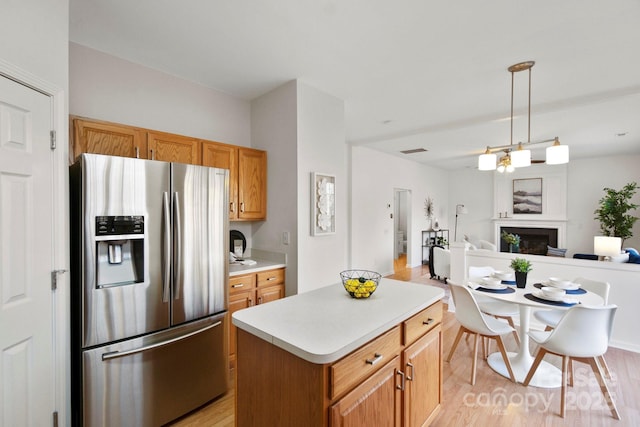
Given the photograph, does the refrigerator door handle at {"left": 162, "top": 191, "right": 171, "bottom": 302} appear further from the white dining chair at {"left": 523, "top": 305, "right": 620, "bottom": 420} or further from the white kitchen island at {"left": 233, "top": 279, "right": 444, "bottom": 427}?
the white dining chair at {"left": 523, "top": 305, "right": 620, "bottom": 420}

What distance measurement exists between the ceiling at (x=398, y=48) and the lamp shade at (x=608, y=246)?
6.08 feet

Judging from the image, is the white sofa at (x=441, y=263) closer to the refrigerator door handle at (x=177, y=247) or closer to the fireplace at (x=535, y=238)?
the fireplace at (x=535, y=238)

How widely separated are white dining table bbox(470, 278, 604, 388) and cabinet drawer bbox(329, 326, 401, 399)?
158 centimetres

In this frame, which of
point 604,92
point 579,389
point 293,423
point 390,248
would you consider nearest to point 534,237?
point 390,248

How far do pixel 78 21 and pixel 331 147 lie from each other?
2.25 meters

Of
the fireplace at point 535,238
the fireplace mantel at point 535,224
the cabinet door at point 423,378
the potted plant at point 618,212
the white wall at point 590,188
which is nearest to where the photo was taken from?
the cabinet door at point 423,378

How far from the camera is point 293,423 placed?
115cm

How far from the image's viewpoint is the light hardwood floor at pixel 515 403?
2.02 meters

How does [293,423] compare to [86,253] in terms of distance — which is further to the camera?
[86,253]

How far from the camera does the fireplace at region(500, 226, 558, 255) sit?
295 inches

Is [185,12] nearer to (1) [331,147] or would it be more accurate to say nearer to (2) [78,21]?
(2) [78,21]

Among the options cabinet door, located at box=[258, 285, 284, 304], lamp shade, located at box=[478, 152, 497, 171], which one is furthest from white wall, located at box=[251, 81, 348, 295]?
lamp shade, located at box=[478, 152, 497, 171]

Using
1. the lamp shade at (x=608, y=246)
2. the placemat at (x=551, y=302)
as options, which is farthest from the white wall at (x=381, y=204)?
the lamp shade at (x=608, y=246)

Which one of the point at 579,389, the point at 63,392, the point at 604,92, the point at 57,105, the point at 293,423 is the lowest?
the point at 579,389
